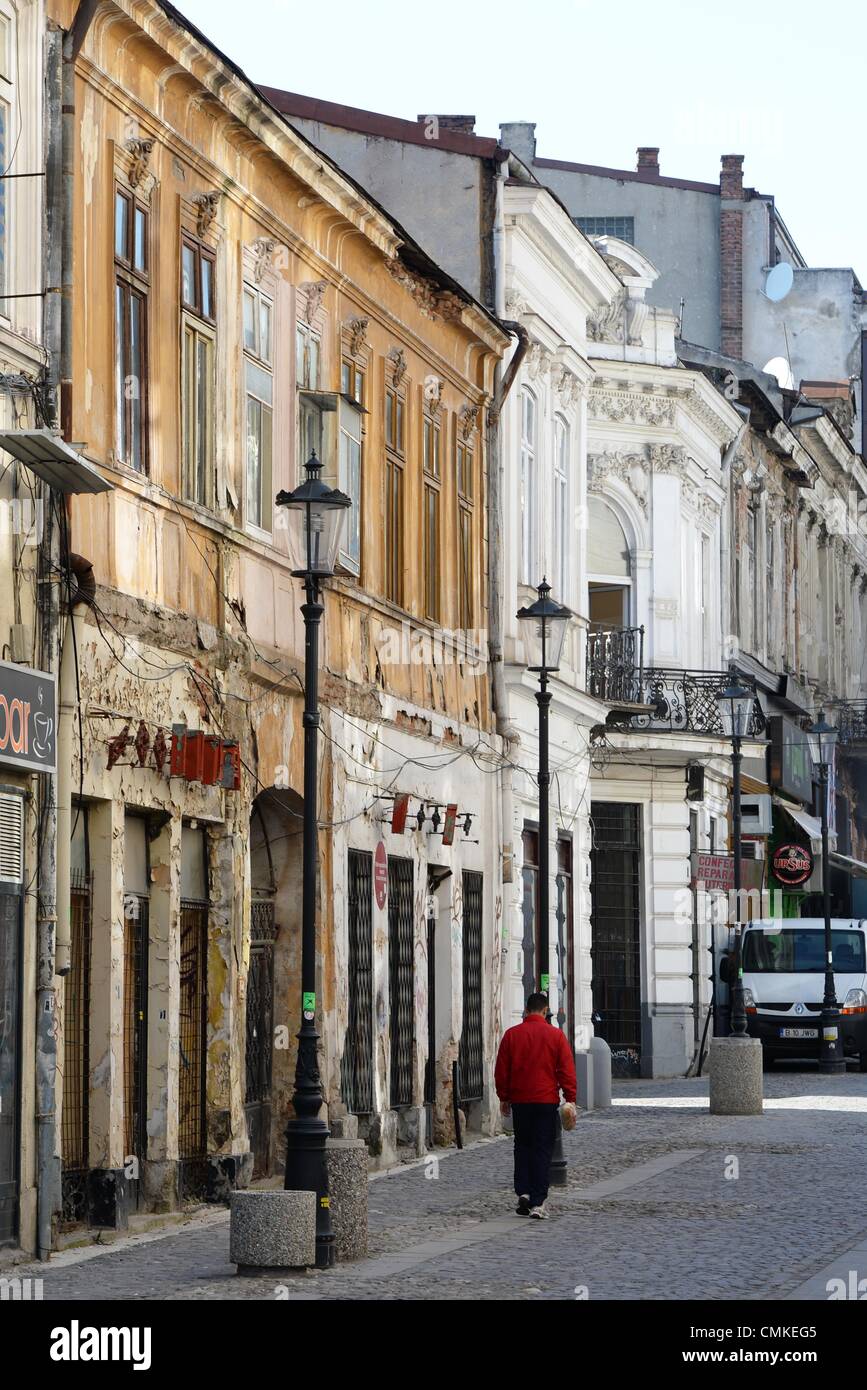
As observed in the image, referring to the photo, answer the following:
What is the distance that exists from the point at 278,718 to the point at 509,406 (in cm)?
915

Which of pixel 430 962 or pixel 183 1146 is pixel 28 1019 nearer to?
pixel 183 1146

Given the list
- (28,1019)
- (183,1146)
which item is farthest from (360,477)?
(28,1019)

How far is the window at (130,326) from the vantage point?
56.2 feet

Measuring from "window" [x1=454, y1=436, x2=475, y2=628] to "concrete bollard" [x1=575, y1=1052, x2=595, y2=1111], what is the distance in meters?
6.15

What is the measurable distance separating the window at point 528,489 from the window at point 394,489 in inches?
173

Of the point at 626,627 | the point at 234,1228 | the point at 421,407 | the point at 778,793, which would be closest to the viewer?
the point at 234,1228

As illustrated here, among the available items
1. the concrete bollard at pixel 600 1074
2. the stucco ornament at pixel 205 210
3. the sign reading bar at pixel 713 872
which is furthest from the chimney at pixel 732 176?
the stucco ornament at pixel 205 210

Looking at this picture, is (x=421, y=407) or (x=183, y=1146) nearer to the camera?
(x=183, y=1146)

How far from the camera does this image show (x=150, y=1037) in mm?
17453

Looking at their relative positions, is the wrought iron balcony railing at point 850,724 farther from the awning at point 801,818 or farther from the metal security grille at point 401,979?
the metal security grille at point 401,979


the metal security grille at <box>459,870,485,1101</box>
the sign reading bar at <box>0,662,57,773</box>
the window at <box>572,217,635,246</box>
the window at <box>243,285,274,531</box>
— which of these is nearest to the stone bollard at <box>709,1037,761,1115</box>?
the metal security grille at <box>459,870,485,1101</box>

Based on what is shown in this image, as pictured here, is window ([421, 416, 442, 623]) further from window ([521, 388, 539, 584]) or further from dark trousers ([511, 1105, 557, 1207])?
dark trousers ([511, 1105, 557, 1207])

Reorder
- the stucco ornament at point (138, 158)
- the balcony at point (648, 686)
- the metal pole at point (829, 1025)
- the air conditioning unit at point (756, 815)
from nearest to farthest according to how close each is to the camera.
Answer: the stucco ornament at point (138, 158) → the balcony at point (648, 686) → the metal pole at point (829, 1025) → the air conditioning unit at point (756, 815)

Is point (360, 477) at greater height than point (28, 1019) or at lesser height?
greater
